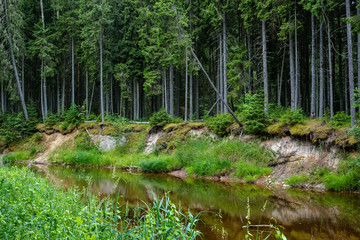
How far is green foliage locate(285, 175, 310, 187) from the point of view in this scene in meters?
13.4

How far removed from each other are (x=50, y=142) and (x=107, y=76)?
867 centimetres

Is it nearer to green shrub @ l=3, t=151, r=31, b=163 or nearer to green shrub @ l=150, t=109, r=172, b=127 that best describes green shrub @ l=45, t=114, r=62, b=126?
green shrub @ l=3, t=151, r=31, b=163

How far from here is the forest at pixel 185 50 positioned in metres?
19.2

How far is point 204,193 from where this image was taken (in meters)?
12.4

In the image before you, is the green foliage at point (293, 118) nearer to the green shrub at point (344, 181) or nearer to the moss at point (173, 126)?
the green shrub at point (344, 181)

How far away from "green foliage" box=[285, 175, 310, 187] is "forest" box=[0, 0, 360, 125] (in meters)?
5.14

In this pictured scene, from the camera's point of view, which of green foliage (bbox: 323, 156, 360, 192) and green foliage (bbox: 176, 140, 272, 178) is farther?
green foliage (bbox: 176, 140, 272, 178)

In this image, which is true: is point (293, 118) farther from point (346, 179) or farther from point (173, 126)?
point (173, 126)

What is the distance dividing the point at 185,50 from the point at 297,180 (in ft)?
33.3

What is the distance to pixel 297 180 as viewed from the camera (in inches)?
533

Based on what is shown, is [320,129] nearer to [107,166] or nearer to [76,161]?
[107,166]

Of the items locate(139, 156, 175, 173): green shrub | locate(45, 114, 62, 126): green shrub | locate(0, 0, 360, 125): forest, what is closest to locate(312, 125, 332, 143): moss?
locate(0, 0, 360, 125): forest

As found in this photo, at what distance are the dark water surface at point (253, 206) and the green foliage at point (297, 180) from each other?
0.79m

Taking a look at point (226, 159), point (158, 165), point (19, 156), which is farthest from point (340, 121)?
point (19, 156)
